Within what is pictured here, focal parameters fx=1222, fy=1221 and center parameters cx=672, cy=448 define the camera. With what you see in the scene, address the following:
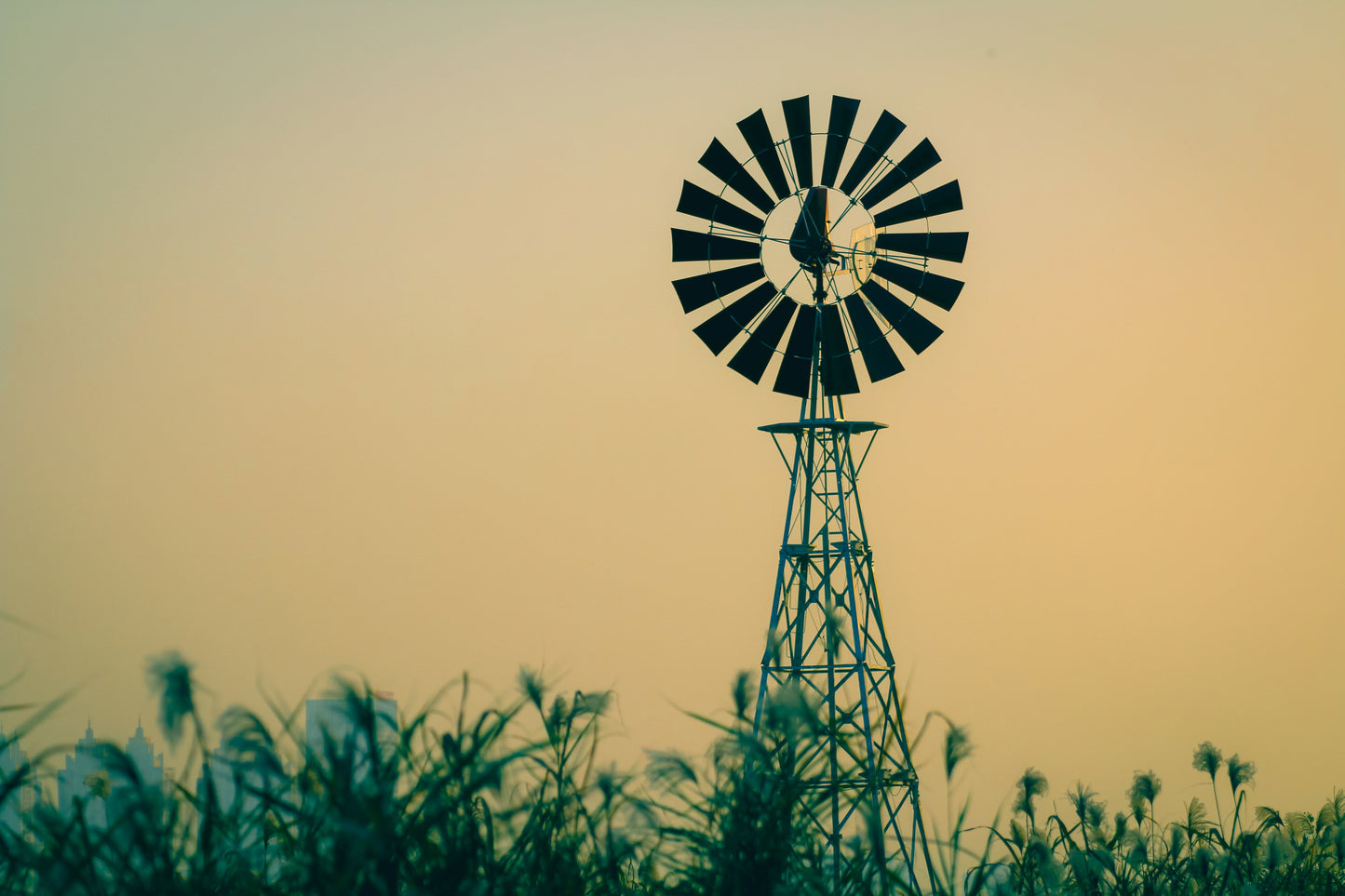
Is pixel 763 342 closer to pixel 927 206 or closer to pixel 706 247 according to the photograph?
pixel 706 247

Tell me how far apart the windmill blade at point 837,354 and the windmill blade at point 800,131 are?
0.92m

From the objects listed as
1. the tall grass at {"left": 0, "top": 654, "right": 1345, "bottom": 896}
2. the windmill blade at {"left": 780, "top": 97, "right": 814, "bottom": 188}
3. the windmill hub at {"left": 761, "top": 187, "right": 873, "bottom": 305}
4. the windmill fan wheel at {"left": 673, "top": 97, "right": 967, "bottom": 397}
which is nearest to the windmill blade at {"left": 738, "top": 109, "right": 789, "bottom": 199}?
the windmill fan wheel at {"left": 673, "top": 97, "right": 967, "bottom": 397}

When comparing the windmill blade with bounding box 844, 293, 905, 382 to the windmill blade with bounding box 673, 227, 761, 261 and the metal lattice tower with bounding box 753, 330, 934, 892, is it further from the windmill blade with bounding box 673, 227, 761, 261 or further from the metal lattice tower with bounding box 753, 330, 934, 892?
the windmill blade with bounding box 673, 227, 761, 261

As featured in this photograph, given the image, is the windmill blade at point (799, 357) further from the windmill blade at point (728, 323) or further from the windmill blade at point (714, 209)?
the windmill blade at point (714, 209)

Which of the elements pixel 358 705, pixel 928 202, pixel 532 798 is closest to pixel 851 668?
pixel 928 202

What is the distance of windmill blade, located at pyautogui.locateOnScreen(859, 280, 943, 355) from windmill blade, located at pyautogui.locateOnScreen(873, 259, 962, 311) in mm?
110

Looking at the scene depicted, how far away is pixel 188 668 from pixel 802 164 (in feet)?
20.9

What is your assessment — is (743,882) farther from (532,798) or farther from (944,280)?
(944,280)

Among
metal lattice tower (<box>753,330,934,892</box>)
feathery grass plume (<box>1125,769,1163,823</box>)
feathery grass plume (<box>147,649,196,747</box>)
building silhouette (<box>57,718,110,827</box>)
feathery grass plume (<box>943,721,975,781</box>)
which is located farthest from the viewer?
metal lattice tower (<box>753,330,934,892</box>)

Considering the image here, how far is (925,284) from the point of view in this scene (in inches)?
309

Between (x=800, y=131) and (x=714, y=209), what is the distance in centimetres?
72

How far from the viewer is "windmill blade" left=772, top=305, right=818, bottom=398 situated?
791cm

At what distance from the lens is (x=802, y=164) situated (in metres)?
7.74

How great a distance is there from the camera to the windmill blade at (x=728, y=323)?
309 inches
